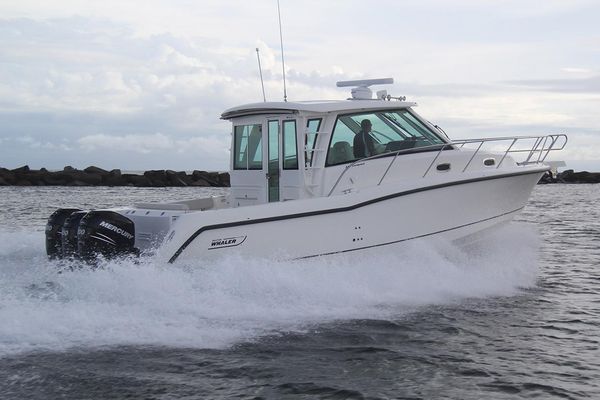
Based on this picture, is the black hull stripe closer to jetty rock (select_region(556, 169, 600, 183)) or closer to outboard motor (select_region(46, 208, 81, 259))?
outboard motor (select_region(46, 208, 81, 259))

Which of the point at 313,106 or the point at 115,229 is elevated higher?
the point at 313,106

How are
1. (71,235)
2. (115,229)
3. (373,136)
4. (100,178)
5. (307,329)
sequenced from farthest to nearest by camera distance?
(100,178) < (373,136) < (71,235) < (115,229) < (307,329)

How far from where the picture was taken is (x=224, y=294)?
295 inches

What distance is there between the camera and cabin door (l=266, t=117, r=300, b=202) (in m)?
8.97

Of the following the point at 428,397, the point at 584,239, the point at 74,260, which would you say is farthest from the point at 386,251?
the point at 584,239

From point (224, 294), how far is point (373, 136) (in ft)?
10.1

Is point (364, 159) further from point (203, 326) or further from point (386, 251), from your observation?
point (203, 326)

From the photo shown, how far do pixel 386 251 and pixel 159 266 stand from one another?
9.08 feet

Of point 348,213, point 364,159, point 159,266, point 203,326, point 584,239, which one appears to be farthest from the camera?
point 584,239

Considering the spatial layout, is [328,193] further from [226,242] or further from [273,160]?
[226,242]

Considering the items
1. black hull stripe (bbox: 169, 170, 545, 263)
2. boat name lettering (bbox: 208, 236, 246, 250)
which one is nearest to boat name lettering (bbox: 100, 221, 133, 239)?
black hull stripe (bbox: 169, 170, 545, 263)

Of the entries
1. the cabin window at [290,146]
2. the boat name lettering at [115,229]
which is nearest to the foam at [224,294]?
the boat name lettering at [115,229]

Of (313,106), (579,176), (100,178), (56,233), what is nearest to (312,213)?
(313,106)

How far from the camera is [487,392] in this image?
5379 mm
